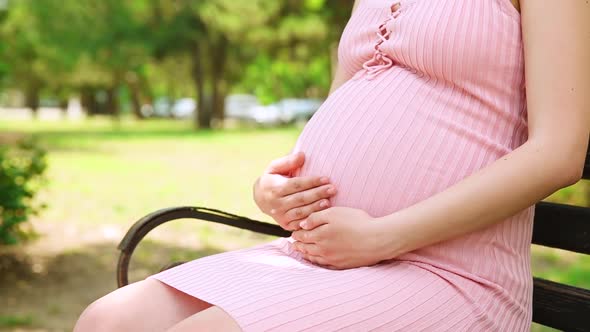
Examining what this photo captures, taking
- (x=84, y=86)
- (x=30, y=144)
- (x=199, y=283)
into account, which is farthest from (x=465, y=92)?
(x=84, y=86)

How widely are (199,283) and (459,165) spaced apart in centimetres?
60

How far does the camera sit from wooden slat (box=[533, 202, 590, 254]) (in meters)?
1.76

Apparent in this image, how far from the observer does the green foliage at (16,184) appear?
4910 millimetres

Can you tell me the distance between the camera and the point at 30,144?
18.2ft

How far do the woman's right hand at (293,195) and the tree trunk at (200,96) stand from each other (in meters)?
28.2

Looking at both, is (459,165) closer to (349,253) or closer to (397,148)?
(397,148)

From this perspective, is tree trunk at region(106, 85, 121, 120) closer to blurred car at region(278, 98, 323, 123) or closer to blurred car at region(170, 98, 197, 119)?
blurred car at region(170, 98, 197, 119)

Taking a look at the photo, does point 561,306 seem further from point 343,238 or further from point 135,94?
point 135,94

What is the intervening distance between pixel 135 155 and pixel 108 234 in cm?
896

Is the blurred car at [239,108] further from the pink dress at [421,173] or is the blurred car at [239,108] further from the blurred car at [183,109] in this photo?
the pink dress at [421,173]

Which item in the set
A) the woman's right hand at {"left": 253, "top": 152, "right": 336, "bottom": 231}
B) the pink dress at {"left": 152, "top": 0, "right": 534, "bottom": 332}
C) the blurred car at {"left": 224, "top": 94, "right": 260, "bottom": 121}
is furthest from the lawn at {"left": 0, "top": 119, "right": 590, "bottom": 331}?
the blurred car at {"left": 224, "top": 94, "right": 260, "bottom": 121}

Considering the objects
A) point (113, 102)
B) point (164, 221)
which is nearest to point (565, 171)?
point (164, 221)

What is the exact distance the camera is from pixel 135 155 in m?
15.6

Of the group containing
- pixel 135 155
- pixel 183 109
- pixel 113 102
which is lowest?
pixel 183 109
